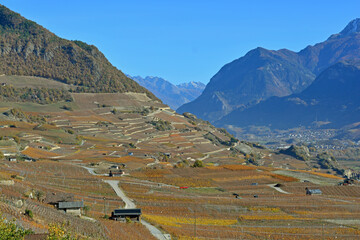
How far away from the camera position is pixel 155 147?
557 ft

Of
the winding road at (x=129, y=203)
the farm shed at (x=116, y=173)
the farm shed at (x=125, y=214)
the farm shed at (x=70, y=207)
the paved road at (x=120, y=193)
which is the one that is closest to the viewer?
the winding road at (x=129, y=203)

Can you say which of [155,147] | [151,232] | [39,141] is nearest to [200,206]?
[151,232]

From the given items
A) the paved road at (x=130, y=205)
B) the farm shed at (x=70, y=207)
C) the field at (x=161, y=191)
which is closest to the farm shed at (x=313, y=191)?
the field at (x=161, y=191)

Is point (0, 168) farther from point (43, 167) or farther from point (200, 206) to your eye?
point (200, 206)

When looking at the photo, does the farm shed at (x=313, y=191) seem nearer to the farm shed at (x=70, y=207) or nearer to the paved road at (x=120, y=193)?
the paved road at (x=120, y=193)

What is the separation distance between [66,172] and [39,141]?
46.2m

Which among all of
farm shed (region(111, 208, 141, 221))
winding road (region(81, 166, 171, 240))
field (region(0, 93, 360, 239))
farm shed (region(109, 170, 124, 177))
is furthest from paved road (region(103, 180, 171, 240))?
farm shed (region(109, 170, 124, 177))

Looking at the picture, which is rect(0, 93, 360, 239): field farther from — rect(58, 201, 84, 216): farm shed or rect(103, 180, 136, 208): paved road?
rect(58, 201, 84, 216): farm shed

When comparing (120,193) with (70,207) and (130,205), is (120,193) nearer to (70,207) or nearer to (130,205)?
(130,205)

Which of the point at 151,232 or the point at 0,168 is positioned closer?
the point at 151,232

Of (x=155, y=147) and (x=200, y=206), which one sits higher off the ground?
(x=155, y=147)

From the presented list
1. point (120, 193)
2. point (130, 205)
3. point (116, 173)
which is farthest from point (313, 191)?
point (130, 205)

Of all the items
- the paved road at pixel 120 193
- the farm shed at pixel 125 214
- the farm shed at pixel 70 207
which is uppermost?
the paved road at pixel 120 193

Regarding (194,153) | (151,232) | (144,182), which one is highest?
(194,153)
